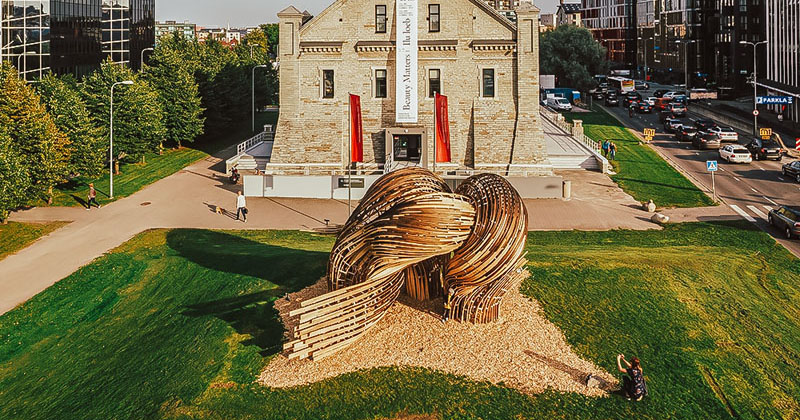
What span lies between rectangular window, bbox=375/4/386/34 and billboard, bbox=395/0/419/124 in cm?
151

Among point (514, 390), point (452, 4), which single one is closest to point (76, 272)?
point (514, 390)

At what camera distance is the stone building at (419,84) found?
47.8 meters

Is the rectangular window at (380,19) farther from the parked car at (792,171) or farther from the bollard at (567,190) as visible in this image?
the parked car at (792,171)

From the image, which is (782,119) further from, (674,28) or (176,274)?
(176,274)

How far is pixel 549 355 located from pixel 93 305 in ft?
A: 53.9

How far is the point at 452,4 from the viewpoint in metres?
47.8

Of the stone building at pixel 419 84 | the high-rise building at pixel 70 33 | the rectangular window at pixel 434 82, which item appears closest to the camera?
the stone building at pixel 419 84

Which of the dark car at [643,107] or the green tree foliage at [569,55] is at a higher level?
the green tree foliage at [569,55]

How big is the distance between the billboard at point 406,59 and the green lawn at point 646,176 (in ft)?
51.8

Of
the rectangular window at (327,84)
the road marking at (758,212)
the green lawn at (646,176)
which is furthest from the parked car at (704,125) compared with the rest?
the rectangular window at (327,84)

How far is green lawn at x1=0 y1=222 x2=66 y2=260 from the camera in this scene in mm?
33688

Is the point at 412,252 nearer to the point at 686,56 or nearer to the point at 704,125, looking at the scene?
the point at 704,125

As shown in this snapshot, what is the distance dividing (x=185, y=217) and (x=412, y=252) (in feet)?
82.6

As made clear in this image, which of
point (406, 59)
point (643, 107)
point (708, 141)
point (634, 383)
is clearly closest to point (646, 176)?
point (708, 141)
